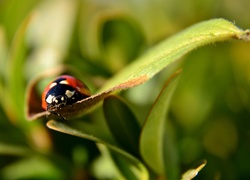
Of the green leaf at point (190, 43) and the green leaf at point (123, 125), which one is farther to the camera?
the green leaf at point (123, 125)

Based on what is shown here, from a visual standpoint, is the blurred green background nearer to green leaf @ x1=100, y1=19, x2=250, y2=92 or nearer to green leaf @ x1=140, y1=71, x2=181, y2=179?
green leaf @ x1=140, y1=71, x2=181, y2=179

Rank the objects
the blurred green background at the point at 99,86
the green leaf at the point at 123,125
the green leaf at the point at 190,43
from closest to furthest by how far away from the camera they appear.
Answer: the green leaf at the point at 190,43, the green leaf at the point at 123,125, the blurred green background at the point at 99,86

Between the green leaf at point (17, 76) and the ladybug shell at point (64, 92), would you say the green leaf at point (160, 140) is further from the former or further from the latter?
the green leaf at point (17, 76)

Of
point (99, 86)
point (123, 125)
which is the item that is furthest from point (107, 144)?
point (99, 86)

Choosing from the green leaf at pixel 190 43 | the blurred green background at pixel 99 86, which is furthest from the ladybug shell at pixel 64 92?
the green leaf at pixel 190 43

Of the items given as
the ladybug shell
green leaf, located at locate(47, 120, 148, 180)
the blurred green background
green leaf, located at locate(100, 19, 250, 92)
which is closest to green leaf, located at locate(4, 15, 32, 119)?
the blurred green background

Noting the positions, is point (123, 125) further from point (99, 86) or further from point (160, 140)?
point (99, 86)
